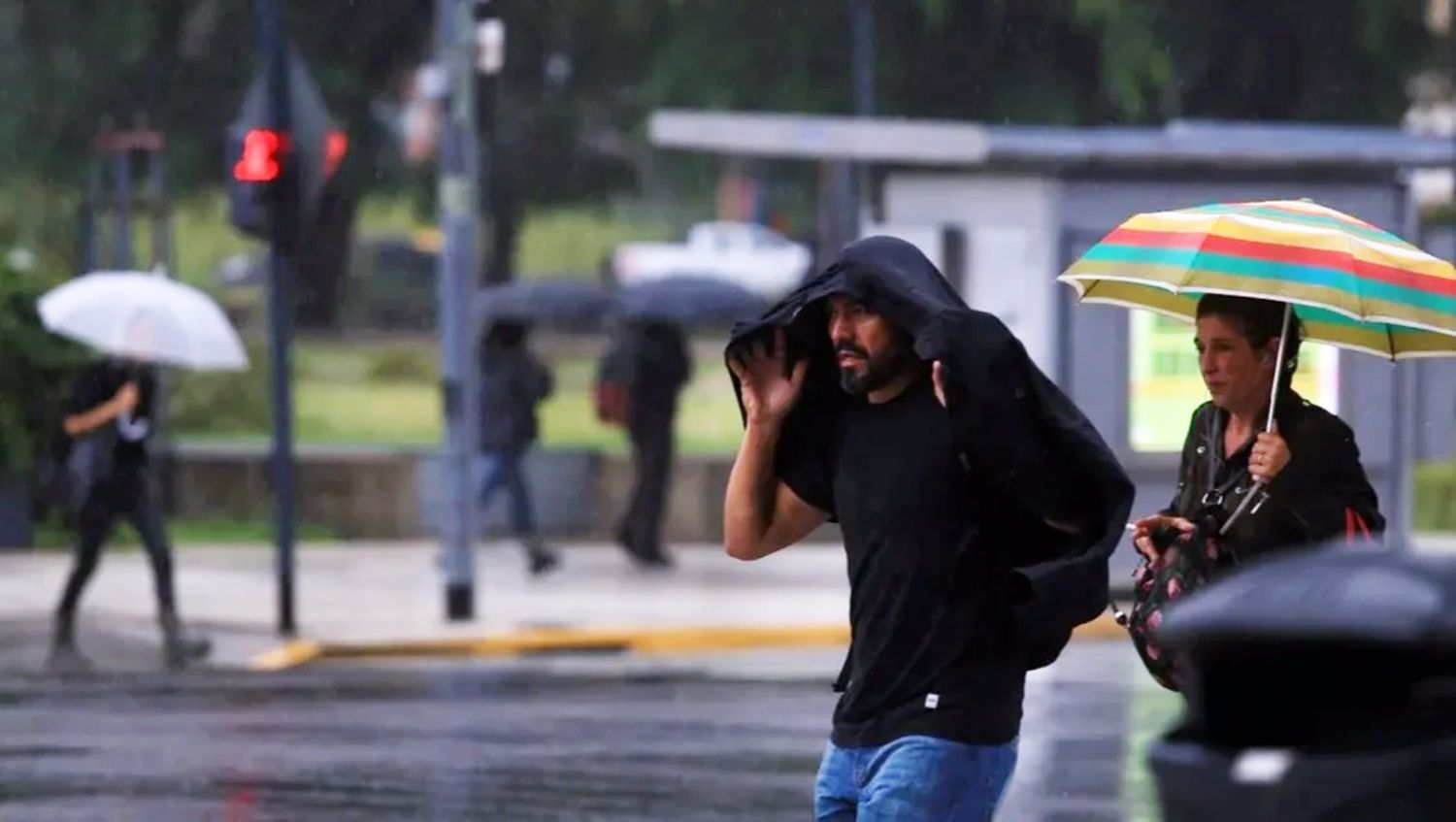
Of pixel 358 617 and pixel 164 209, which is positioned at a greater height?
pixel 164 209

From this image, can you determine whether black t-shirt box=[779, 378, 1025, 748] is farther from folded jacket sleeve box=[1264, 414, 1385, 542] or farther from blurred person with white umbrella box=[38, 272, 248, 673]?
blurred person with white umbrella box=[38, 272, 248, 673]

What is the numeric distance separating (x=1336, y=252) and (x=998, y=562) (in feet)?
3.59

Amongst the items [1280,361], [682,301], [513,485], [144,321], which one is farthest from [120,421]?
[1280,361]

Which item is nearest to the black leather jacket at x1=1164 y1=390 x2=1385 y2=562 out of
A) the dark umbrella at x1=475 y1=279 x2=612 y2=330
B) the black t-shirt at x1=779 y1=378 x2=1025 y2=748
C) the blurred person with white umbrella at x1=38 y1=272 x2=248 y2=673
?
the black t-shirt at x1=779 y1=378 x2=1025 y2=748

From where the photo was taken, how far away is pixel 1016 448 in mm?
5180

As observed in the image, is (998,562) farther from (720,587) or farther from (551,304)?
(551,304)

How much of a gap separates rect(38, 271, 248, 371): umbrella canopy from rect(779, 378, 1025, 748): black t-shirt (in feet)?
30.4

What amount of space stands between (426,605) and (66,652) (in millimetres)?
2759

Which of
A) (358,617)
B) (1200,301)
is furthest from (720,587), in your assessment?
(1200,301)

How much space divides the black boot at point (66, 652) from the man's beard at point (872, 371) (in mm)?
9453

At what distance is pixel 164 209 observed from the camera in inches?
758

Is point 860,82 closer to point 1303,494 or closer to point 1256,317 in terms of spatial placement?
point 1256,317

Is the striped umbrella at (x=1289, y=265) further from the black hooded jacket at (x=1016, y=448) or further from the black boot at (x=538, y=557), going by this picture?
the black boot at (x=538, y=557)

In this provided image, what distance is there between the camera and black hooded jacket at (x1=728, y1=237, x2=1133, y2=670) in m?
5.18
